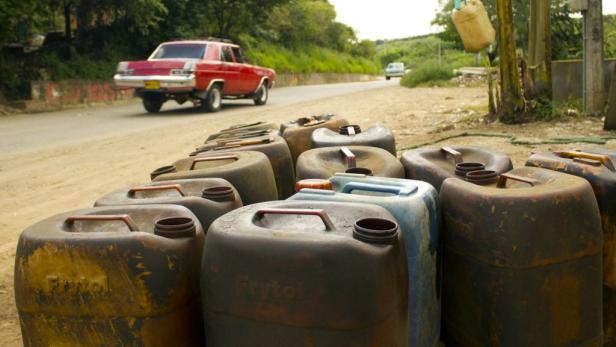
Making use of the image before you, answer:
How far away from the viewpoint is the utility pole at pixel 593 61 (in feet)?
29.6

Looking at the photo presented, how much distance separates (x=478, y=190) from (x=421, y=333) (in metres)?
0.56

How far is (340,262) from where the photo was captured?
1.76m

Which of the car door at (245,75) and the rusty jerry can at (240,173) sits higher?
the car door at (245,75)

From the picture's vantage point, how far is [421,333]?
234cm

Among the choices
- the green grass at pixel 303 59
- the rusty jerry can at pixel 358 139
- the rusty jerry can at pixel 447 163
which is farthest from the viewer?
the green grass at pixel 303 59

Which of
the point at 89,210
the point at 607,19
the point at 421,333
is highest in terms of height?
the point at 607,19

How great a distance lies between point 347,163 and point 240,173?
1.73ft

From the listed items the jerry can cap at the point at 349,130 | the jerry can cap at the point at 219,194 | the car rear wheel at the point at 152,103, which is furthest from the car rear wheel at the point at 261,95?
the jerry can cap at the point at 219,194

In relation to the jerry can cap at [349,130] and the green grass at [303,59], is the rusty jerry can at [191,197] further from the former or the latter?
the green grass at [303,59]

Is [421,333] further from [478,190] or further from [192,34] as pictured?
[192,34]

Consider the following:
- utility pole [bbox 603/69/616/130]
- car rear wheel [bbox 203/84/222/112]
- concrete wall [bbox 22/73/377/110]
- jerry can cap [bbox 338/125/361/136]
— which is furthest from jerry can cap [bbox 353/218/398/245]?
concrete wall [bbox 22/73/377/110]

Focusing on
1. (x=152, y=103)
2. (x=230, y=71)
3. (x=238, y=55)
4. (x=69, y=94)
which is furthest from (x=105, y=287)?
(x=69, y=94)

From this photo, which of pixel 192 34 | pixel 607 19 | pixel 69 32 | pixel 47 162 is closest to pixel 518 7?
pixel 607 19

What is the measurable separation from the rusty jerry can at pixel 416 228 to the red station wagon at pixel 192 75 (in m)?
11.9
